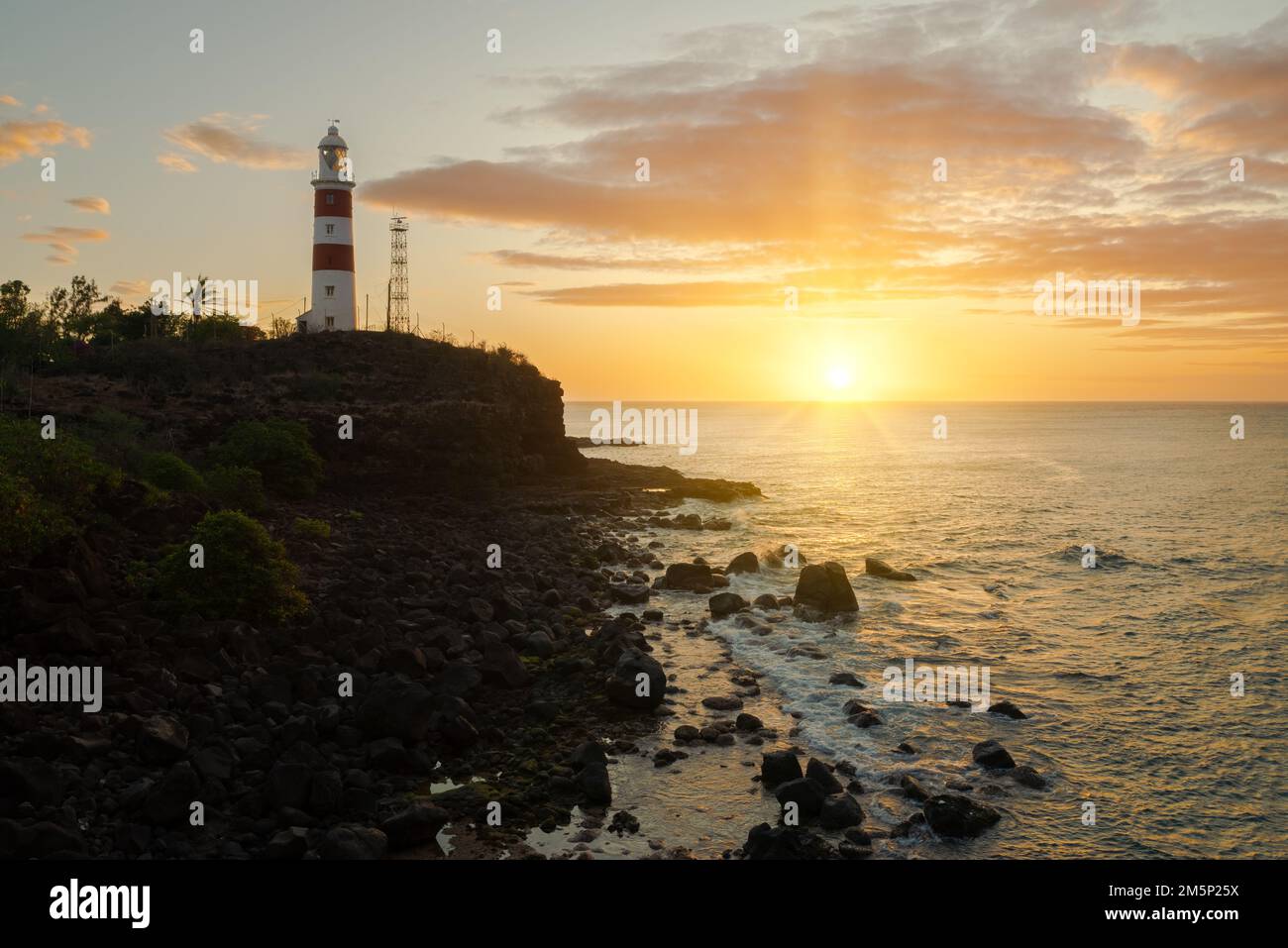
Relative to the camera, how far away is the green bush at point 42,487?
17.3 meters

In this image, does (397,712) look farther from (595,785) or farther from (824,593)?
(824,593)

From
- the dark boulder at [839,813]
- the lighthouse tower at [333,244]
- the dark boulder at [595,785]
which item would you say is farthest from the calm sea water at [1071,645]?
the lighthouse tower at [333,244]

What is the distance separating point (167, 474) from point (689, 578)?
18.5 metres

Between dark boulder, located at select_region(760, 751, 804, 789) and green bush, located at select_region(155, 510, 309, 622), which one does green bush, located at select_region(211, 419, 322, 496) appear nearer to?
green bush, located at select_region(155, 510, 309, 622)

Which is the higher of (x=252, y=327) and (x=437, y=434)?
(x=252, y=327)

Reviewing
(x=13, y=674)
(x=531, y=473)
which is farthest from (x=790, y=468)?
(x=13, y=674)

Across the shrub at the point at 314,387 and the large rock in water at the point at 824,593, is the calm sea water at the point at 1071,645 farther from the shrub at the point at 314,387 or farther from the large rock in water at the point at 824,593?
the shrub at the point at 314,387

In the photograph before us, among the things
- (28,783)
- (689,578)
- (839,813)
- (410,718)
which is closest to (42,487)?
(28,783)

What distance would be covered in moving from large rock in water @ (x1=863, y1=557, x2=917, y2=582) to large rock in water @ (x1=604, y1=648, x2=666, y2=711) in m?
19.3

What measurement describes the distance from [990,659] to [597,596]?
1287 centimetres

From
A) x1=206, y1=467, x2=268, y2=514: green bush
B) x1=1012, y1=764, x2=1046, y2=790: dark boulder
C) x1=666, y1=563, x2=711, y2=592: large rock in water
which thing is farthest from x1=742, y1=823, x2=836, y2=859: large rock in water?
x1=206, y1=467, x2=268, y2=514: green bush

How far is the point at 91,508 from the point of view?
70.8ft

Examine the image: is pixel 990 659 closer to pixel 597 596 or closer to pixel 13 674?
pixel 597 596

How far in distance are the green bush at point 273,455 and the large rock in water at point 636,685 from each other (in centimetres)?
2114
